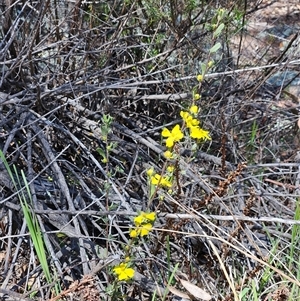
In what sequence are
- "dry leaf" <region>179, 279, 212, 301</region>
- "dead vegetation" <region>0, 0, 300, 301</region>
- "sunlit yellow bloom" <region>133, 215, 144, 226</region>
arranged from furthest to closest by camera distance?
"dead vegetation" <region>0, 0, 300, 301</region> → "dry leaf" <region>179, 279, 212, 301</region> → "sunlit yellow bloom" <region>133, 215, 144, 226</region>

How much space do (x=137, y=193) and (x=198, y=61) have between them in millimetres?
967

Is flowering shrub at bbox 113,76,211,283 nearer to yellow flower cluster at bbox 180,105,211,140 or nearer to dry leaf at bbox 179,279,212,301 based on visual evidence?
yellow flower cluster at bbox 180,105,211,140

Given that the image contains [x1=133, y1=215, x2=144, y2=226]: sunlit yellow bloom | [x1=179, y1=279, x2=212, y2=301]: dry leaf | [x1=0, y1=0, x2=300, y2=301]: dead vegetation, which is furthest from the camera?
[x1=0, y1=0, x2=300, y2=301]: dead vegetation

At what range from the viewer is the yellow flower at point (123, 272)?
1788mm

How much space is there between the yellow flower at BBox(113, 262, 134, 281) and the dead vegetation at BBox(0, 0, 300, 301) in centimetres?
9

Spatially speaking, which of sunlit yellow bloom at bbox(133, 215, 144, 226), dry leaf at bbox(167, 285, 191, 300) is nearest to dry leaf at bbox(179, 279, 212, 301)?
dry leaf at bbox(167, 285, 191, 300)

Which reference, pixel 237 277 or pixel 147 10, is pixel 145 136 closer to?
pixel 147 10

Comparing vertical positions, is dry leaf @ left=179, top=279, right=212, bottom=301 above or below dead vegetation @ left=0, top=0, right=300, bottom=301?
below

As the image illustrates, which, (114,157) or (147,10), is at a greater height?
(147,10)

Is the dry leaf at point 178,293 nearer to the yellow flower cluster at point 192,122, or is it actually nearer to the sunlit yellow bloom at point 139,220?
the sunlit yellow bloom at point 139,220

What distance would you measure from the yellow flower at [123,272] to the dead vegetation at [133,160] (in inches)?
3.4

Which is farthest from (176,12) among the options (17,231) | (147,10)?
(17,231)

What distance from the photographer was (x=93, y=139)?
267cm

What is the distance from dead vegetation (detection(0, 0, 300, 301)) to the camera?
2064 millimetres
